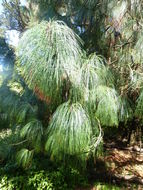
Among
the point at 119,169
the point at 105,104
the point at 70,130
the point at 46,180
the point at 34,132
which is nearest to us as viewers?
the point at 70,130

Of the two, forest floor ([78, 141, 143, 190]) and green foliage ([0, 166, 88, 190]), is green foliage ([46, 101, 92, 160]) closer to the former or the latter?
green foliage ([0, 166, 88, 190])

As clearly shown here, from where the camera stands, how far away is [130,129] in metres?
3.15

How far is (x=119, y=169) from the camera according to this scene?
343 cm

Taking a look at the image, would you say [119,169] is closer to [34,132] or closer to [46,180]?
[46,180]

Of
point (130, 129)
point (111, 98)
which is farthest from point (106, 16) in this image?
point (130, 129)

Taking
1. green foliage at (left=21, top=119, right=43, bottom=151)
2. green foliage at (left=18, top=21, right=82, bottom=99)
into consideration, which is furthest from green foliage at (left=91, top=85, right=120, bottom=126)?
green foliage at (left=21, top=119, right=43, bottom=151)

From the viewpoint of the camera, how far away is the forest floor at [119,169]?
2.96 metres

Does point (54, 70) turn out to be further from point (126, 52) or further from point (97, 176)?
point (97, 176)

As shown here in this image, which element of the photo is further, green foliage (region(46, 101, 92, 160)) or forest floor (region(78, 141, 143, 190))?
forest floor (region(78, 141, 143, 190))

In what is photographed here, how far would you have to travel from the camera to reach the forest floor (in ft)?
9.71

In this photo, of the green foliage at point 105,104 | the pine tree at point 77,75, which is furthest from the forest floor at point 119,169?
the green foliage at point 105,104

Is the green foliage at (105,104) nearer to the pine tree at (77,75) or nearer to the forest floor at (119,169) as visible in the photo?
the pine tree at (77,75)

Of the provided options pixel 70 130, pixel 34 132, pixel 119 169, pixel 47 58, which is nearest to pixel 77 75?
pixel 47 58

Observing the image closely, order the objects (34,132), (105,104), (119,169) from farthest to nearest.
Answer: (119,169) < (34,132) < (105,104)
